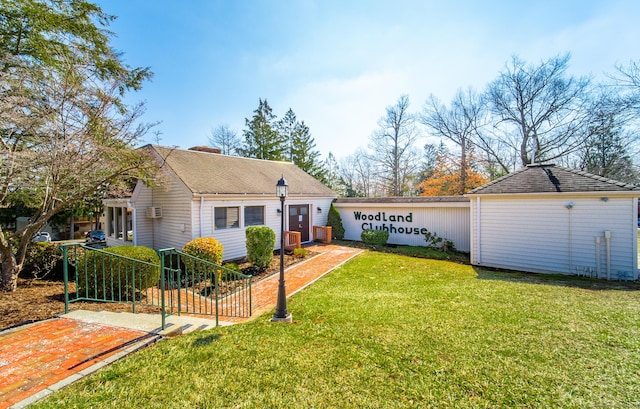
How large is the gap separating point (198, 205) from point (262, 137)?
22944 millimetres

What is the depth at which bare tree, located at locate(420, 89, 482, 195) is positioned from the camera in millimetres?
26953

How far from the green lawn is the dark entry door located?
889cm

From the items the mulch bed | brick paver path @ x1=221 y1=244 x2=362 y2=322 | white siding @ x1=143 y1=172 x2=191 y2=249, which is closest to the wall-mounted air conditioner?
white siding @ x1=143 y1=172 x2=191 y2=249

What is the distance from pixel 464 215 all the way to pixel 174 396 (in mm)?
13883

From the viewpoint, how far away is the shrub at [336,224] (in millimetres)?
16953

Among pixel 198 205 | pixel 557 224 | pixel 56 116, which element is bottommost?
pixel 557 224

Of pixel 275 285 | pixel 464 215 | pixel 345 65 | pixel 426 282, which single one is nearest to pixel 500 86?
pixel 464 215

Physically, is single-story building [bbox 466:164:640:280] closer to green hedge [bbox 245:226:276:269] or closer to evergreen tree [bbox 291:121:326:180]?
green hedge [bbox 245:226:276:269]

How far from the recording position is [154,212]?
40.1 ft

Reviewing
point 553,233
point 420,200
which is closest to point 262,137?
point 420,200

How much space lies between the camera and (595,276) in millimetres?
9461

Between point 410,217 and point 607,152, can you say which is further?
point 607,152

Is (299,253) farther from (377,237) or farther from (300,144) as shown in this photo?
(300,144)

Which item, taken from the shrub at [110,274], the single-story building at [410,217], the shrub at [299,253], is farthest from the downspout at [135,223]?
the single-story building at [410,217]
